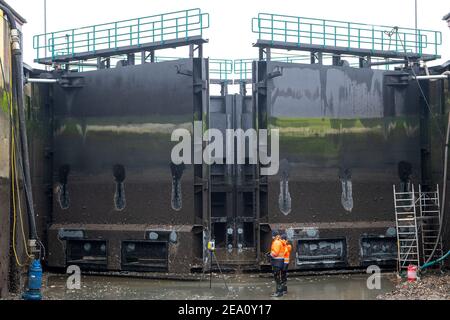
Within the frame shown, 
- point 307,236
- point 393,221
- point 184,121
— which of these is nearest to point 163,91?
point 184,121

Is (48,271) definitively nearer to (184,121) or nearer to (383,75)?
(184,121)

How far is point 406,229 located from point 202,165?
613 centimetres

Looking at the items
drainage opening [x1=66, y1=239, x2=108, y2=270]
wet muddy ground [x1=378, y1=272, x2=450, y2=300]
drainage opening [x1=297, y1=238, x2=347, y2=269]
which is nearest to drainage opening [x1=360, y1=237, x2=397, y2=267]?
drainage opening [x1=297, y1=238, x2=347, y2=269]

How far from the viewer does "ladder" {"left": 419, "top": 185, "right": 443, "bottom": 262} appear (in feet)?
60.3

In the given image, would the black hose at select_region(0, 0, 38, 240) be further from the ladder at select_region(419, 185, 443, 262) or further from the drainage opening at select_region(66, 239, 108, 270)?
the ladder at select_region(419, 185, 443, 262)

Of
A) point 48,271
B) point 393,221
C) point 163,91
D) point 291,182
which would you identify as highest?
point 163,91

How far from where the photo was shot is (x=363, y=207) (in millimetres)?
19062

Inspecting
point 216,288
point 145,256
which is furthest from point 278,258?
point 145,256

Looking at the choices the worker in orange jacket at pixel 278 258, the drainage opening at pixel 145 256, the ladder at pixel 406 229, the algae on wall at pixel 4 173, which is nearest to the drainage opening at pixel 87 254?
the drainage opening at pixel 145 256

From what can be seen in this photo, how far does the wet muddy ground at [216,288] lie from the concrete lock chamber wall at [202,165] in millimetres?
815

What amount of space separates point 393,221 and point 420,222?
0.90 metres

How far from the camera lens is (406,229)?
18766mm

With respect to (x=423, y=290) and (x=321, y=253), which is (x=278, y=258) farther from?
(x=321, y=253)

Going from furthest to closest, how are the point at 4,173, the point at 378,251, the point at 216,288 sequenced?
the point at 378,251, the point at 216,288, the point at 4,173
